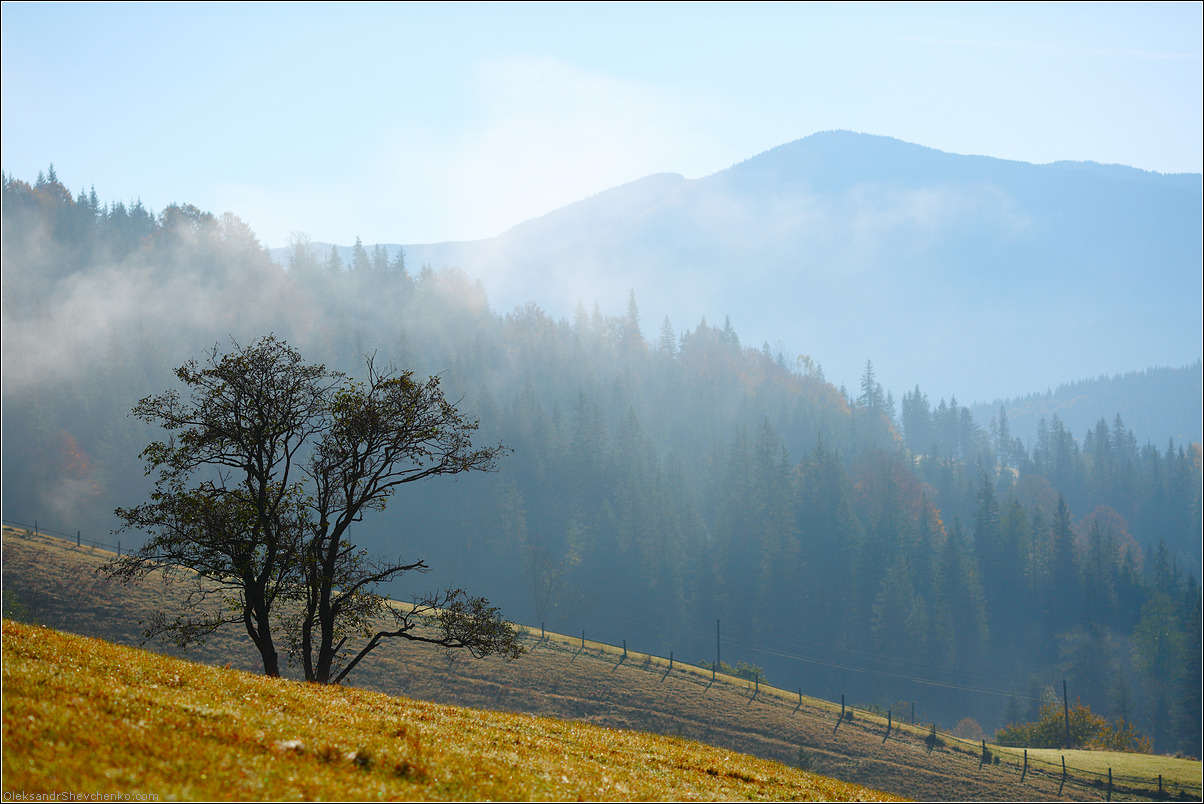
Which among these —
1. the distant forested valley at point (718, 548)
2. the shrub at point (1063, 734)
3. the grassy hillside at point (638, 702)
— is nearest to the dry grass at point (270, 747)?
the grassy hillside at point (638, 702)

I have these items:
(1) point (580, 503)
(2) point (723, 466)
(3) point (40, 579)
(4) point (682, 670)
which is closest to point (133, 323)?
(1) point (580, 503)

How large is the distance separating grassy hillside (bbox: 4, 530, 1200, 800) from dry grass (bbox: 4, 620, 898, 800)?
38190mm

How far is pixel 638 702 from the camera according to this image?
65.8 metres

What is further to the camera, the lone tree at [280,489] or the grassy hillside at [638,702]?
the grassy hillside at [638,702]

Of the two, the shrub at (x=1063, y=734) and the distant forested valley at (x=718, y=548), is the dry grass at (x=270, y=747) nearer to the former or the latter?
the shrub at (x=1063, y=734)

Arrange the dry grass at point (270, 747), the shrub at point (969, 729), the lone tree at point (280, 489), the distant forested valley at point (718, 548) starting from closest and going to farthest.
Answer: the dry grass at point (270, 747)
the lone tree at point (280, 489)
the shrub at point (969, 729)
the distant forested valley at point (718, 548)

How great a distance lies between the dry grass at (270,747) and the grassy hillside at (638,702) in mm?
38190

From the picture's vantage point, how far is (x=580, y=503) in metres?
174

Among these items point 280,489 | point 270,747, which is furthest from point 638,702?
point 270,747

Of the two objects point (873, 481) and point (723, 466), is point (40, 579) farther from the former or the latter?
point (873, 481)

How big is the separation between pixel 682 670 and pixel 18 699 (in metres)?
74.0

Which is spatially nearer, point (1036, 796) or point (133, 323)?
point (1036, 796)

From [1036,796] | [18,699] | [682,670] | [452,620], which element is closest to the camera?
[18,699]

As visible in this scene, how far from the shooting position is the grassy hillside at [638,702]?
57.8m
